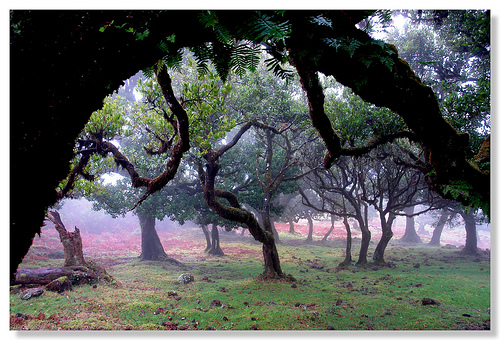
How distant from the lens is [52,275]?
936 centimetres

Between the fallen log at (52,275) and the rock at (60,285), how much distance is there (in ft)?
1.53

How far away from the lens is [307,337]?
165 inches

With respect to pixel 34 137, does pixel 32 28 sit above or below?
above

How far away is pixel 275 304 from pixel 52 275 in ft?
26.2

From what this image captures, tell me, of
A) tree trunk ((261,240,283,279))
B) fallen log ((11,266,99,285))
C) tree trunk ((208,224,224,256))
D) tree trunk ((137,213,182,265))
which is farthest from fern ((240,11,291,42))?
tree trunk ((208,224,224,256))

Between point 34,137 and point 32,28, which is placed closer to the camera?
point 34,137

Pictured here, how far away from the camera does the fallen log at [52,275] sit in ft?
29.3

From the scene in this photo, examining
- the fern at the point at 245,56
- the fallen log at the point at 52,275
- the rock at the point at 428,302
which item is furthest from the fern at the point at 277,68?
the fallen log at the point at 52,275

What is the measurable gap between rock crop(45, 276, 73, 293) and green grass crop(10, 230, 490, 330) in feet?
0.96

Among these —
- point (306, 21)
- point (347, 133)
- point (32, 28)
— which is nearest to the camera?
point (32, 28)

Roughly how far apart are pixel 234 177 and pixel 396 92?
39.5ft

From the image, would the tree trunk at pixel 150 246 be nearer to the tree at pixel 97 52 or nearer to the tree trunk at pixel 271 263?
the tree trunk at pixel 271 263

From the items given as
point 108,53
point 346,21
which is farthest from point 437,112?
point 108,53
